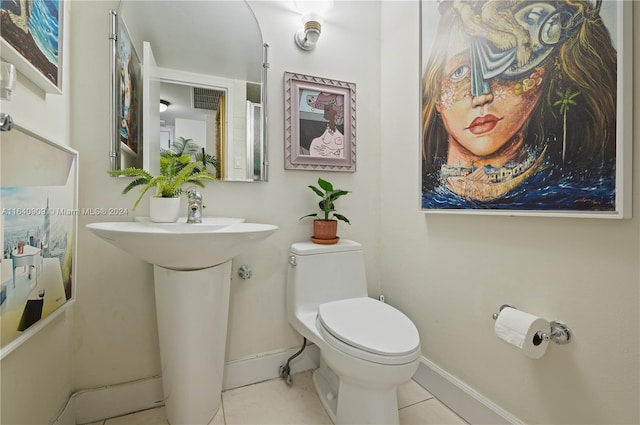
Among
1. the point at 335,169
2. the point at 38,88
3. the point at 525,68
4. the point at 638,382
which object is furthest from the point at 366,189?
the point at 38,88

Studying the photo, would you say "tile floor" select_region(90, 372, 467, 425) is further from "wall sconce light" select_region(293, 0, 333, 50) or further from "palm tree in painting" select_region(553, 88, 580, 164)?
"wall sconce light" select_region(293, 0, 333, 50)

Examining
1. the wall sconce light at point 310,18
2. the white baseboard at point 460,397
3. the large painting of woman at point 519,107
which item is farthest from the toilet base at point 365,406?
the wall sconce light at point 310,18

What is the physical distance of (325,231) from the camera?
1483mm

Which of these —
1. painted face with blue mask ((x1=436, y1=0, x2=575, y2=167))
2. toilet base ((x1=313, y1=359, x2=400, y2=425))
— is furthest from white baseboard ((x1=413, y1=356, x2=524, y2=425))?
painted face with blue mask ((x1=436, y1=0, x2=575, y2=167))

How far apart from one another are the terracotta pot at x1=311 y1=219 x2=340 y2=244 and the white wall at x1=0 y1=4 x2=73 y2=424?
1.06m

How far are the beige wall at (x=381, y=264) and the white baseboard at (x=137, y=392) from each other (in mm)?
38

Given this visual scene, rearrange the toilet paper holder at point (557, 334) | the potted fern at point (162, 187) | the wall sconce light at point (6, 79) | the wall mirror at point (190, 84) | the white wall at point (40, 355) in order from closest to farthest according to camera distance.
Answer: the wall sconce light at point (6, 79)
the white wall at point (40, 355)
the toilet paper holder at point (557, 334)
the potted fern at point (162, 187)
the wall mirror at point (190, 84)

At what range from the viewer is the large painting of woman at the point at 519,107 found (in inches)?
32.2

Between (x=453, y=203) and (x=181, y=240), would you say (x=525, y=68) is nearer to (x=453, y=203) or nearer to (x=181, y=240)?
(x=453, y=203)

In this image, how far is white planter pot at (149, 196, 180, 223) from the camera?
116 centimetres

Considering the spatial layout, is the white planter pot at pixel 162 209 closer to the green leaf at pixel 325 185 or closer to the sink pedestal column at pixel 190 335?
the sink pedestal column at pixel 190 335

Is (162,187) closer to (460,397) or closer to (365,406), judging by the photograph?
(365,406)

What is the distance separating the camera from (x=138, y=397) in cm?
129

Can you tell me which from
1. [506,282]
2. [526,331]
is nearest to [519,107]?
[506,282]
